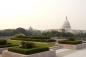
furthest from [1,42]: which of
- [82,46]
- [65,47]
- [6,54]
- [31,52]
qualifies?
[82,46]

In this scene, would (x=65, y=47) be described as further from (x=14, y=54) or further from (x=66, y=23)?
(x=66, y=23)

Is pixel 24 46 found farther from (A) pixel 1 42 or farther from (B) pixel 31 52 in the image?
(A) pixel 1 42

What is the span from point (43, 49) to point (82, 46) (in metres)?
9.36

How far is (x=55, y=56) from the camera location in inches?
409

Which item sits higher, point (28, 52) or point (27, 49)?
A: point (27, 49)

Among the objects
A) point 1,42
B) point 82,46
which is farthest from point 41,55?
point 82,46

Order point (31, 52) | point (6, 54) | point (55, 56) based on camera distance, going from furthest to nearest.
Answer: point (55, 56)
point (6, 54)
point (31, 52)

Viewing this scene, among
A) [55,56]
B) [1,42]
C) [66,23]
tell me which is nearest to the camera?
[55,56]

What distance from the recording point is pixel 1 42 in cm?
1336

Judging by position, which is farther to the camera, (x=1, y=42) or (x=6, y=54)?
(x=1, y=42)

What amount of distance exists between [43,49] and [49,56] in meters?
0.80

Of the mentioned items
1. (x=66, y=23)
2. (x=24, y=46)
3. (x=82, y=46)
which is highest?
(x=66, y=23)

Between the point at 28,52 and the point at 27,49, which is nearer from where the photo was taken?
the point at 28,52

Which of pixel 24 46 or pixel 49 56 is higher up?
pixel 24 46
